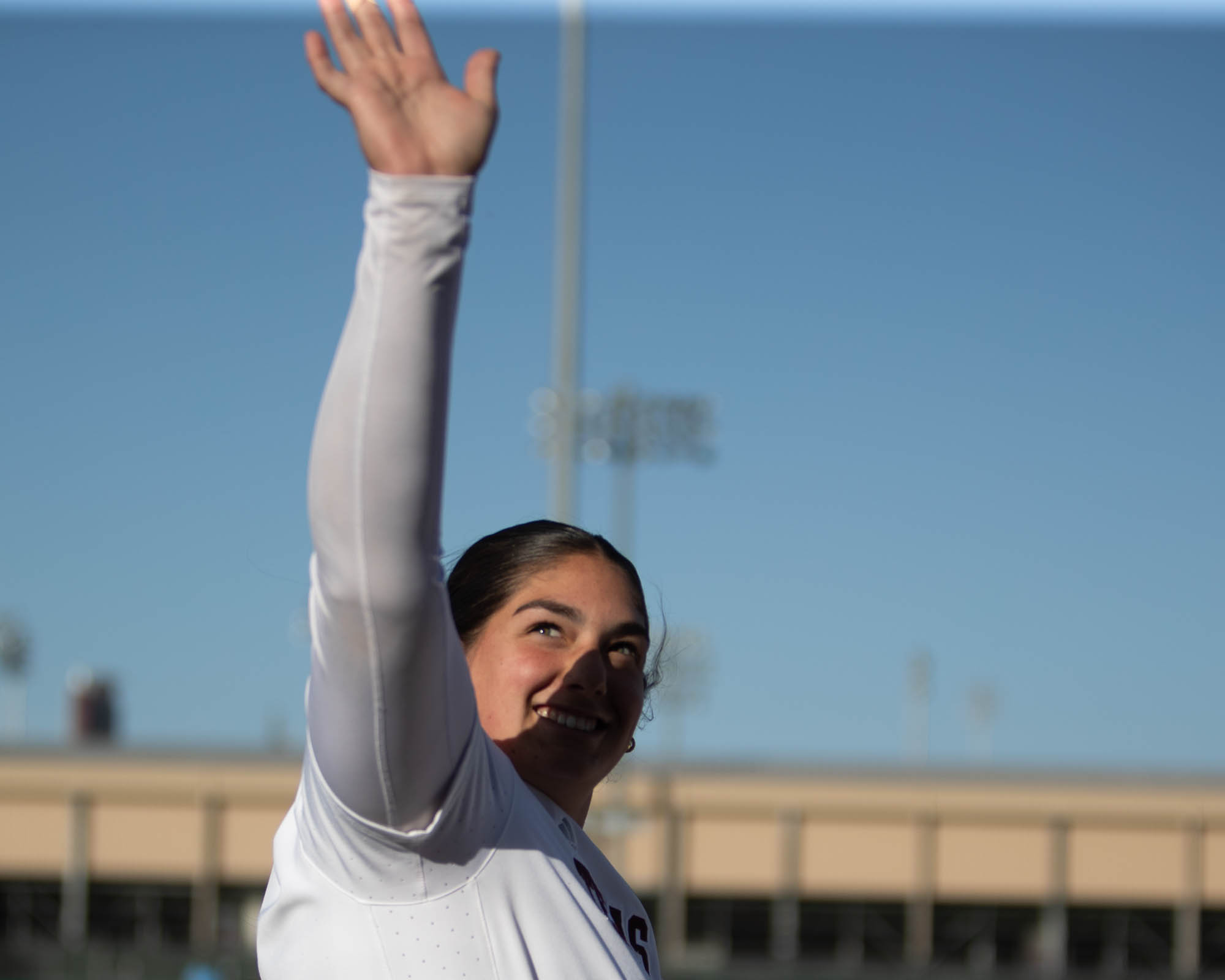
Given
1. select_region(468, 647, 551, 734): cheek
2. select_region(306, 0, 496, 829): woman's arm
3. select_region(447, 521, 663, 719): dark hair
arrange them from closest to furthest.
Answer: select_region(306, 0, 496, 829): woman's arm, select_region(468, 647, 551, 734): cheek, select_region(447, 521, 663, 719): dark hair

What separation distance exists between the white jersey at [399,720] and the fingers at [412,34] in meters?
0.18

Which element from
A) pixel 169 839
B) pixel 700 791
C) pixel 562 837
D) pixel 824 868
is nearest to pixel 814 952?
pixel 824 868

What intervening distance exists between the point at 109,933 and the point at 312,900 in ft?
97.4

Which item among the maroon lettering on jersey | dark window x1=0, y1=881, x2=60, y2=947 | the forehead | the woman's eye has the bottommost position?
dark window x1=0, y1=881, x2=60, y2=947

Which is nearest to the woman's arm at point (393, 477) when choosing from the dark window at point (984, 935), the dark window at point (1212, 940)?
the dark window at point (984, 935)

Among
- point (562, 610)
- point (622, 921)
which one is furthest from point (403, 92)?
point (622, 921)

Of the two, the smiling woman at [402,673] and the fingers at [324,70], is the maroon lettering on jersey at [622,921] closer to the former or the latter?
the smiling woman at [402,673]

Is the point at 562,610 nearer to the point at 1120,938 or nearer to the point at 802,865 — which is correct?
the point at 802,865

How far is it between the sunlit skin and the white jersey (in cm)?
29

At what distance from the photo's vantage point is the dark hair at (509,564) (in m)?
2.05

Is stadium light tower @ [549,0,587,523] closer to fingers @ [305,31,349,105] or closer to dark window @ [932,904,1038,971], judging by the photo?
fingers @ [305,31,349,105]

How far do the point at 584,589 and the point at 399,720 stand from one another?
63cm

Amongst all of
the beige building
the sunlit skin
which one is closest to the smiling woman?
the sunlit skin

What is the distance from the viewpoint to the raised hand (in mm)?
1420
